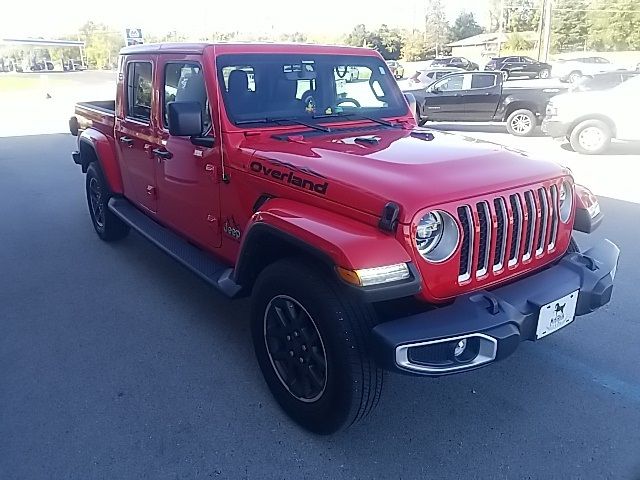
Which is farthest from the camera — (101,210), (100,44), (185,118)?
(100,44)

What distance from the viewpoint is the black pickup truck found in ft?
41.4

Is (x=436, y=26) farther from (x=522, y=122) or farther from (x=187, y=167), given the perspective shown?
(x=187, y=167)

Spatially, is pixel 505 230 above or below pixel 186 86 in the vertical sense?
below

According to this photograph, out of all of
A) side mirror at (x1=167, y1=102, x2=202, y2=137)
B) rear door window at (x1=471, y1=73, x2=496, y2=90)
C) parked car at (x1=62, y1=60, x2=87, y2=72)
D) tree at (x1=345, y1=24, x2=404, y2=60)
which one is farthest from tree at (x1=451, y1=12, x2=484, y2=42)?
side mirror at (x1=167, y1=102, x2=202, y2=137)

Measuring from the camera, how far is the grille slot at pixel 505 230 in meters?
2.49

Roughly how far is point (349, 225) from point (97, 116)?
161 inches

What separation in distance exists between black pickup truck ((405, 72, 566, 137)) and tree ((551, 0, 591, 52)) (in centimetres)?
4678

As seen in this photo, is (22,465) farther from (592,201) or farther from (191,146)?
(592,201)

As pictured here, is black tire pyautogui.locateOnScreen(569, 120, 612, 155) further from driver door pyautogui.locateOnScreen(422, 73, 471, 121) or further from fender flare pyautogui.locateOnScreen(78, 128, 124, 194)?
fender flare pyautogui.locateOnScreen(78, 128, 124, 194)

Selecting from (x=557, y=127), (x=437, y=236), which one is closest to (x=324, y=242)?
(x=437, y=236)

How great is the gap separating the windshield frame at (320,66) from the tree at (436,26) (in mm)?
57393

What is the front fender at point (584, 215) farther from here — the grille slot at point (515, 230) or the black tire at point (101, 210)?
the black tire at point (101, 210)

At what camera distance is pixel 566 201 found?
3.07 m

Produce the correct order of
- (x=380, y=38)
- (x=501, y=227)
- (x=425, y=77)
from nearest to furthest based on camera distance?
(x=501, y=227)
(x=425, y=77)
(x=380, y=38)
